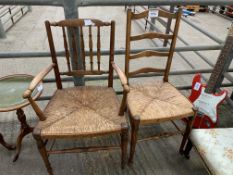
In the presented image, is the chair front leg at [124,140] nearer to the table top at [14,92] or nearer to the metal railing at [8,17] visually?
the table top at [14,92]

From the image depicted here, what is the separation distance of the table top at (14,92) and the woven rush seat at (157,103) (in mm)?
690

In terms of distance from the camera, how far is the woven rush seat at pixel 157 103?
1353 mm

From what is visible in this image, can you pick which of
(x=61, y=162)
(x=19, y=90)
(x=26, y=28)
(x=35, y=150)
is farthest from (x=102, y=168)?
(x=26, y=28)

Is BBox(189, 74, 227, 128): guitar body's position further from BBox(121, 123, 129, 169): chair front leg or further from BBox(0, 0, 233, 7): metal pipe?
BBox(121, 123, 129, 169): chair front leg

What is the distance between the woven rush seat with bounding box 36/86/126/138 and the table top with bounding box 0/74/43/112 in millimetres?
147

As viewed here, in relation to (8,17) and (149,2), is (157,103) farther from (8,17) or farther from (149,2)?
(8,17)

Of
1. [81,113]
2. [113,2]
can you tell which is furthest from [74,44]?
[81,113]

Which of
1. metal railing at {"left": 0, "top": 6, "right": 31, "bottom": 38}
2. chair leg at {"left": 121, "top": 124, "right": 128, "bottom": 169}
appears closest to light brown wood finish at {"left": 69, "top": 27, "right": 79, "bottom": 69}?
chair leg at {"left": 121, "top": 124, "right": 128, "bottom": 169}

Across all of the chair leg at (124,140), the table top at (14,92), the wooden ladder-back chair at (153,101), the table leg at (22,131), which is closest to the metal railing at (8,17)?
the table top at (14,92)

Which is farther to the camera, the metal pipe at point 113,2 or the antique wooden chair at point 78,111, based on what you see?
the metal pipe at point 113,2

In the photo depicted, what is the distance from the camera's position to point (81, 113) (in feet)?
4.44

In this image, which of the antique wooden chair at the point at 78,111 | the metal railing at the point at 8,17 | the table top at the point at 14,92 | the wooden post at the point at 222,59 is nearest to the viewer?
the antique wooden chair at the point at 78,111

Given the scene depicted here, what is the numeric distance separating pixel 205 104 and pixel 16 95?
58.6 inches

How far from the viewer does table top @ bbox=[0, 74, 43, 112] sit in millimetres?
1311
